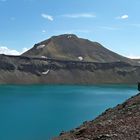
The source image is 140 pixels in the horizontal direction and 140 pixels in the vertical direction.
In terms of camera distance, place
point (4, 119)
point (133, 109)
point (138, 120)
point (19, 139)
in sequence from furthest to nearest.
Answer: point (4, 119)
point (19, 139)
point (133, 109)
point (138, 120)

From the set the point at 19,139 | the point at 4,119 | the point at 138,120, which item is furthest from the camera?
the point at 4,119

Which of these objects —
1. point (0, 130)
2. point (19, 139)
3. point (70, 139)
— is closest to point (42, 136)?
point (19, 139)

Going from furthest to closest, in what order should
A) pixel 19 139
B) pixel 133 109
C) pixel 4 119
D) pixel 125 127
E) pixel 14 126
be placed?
1. pixel 4 119
2. pixel 14 126
3. pixel 19 139
4. pixel 133 109
5. pixel 125 127

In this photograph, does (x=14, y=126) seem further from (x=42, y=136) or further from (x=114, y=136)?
(x=114, y=136)

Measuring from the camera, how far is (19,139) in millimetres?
60000

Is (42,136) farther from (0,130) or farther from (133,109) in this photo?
(133,109)

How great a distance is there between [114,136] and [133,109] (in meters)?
8.82

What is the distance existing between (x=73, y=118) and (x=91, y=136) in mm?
69902

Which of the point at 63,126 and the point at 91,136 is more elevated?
the point at 91,136

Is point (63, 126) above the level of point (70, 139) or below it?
below

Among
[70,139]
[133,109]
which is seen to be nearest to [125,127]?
[70,139]

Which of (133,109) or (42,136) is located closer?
(133,109)

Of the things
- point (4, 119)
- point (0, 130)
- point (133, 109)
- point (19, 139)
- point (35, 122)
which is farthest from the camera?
point (4, 119)

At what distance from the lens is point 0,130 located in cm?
7200
